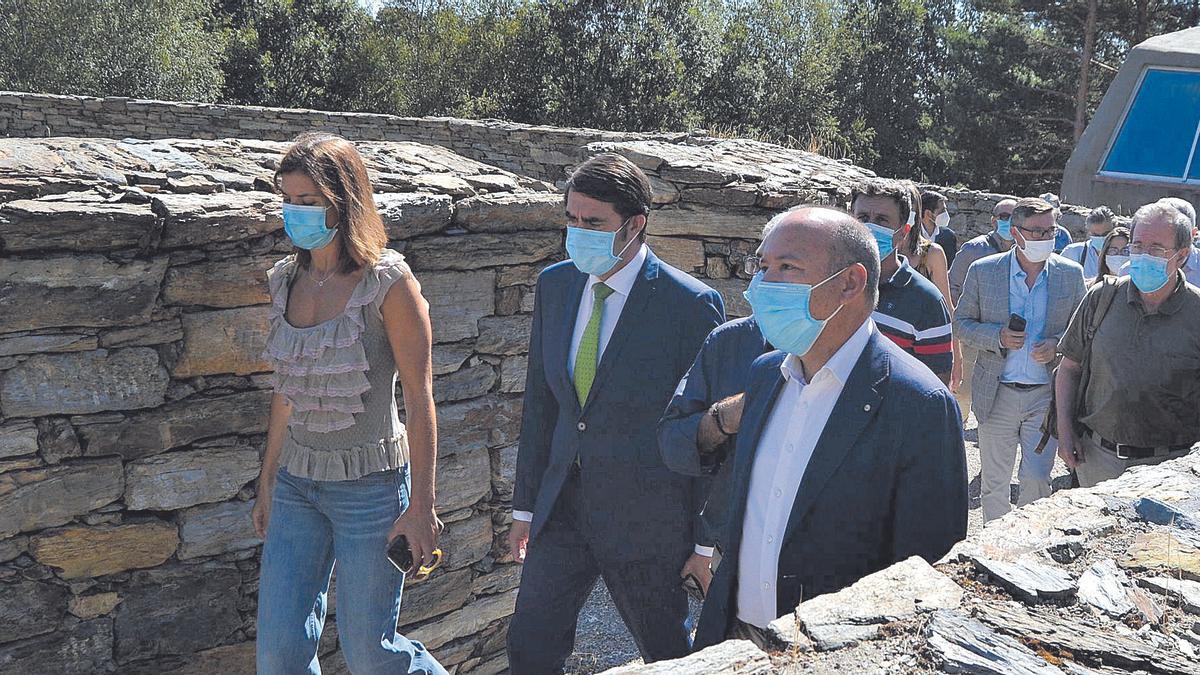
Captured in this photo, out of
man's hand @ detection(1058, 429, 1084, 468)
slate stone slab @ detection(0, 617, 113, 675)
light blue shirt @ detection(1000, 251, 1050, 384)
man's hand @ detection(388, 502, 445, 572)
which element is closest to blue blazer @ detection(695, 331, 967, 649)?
man's hand @ detection(388, 502, 445, 572)

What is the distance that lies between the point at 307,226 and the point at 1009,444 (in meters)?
4.02

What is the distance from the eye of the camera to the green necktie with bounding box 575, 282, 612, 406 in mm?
3357

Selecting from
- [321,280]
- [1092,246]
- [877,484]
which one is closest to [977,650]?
[877,484]

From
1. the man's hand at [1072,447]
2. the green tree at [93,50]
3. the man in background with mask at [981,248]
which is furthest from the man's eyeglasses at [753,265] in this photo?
the green tree at [93,50]

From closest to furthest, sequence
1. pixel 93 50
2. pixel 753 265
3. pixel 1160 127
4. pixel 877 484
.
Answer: pixel 877 484 → pixel 753 265 → pixel 1160 127 → pixel 93 50

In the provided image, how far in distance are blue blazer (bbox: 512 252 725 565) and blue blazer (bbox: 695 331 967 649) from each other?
3.21ft

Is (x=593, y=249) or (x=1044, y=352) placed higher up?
(x=593, y=249)

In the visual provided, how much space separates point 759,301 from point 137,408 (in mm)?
1989

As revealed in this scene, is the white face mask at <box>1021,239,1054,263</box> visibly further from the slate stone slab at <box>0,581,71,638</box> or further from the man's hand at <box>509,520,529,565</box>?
the slate stone slab at <box>0,581,71,638</box>

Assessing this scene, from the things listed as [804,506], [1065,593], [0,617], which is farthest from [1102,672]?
[0,617]

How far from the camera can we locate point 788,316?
7.88ft

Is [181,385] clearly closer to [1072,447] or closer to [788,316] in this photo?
[788,316]

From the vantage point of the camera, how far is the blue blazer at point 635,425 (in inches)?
129

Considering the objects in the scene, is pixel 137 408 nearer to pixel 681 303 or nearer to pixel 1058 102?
pixel 681 303
